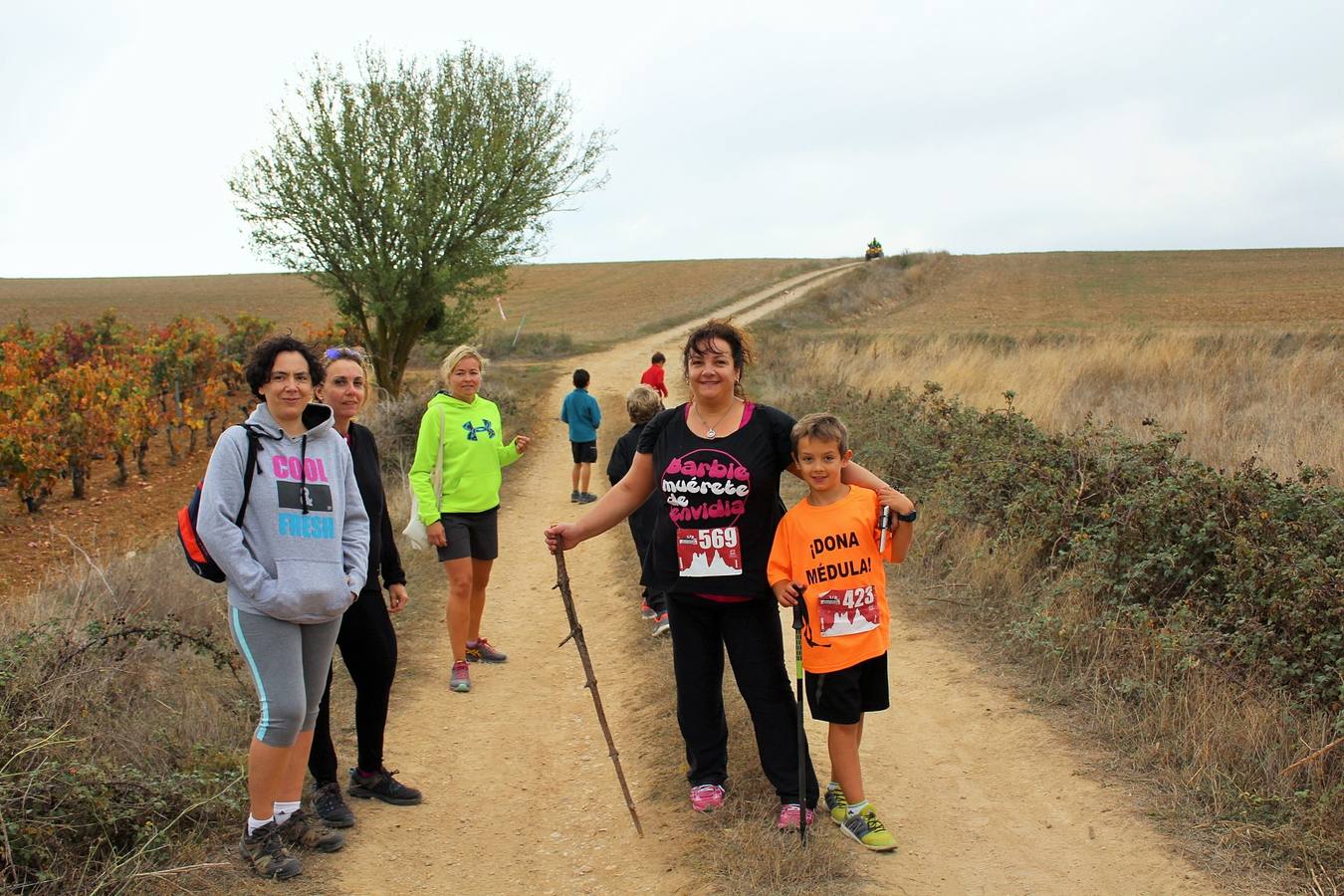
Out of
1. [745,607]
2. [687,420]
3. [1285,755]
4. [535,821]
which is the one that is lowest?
[535,821]

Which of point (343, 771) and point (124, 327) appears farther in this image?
point (124, 327)

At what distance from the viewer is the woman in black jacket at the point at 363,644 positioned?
4.28 m

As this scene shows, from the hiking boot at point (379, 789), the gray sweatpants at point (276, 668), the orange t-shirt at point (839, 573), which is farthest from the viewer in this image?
the hiking boot at point (379, 789)

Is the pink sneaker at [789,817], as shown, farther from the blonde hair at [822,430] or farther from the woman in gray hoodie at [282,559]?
the woman in gray hoodie at [282,559]

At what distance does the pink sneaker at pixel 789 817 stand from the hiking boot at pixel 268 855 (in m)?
1.84

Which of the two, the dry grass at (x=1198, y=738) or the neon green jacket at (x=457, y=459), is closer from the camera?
the dry grass at (x=1198, y=738)

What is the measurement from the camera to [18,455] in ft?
39.1

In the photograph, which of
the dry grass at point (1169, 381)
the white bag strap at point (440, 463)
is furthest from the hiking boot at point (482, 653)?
the dry grass at point (1169, 381)

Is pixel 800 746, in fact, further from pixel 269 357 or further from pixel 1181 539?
pixel 1181 539

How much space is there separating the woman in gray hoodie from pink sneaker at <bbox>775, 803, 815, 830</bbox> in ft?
6.05

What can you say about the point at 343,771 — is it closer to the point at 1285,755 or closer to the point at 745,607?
the point at 745,607

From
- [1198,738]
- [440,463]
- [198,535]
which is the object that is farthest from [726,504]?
[440,463]

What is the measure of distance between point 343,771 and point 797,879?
2.35 metres

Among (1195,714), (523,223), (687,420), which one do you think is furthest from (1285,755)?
(523,223)
